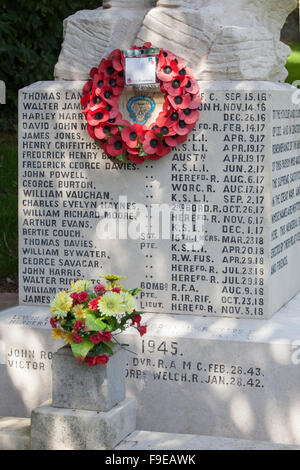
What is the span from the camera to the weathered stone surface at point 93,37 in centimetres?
628

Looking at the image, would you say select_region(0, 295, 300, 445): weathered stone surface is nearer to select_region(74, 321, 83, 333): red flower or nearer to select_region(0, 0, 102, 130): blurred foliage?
select_region(74, 321, 83, 333): red flower

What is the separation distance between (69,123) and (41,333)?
4.79 feet

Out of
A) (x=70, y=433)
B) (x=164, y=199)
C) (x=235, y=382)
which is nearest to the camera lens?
(x=70, y=433)

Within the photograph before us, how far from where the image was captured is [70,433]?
15.3 ft

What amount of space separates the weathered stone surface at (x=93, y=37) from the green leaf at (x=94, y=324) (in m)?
2.26

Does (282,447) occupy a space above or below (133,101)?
below

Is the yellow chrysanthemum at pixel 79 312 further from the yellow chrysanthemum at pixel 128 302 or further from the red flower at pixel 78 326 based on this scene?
the yellow chrysanthemum at pixel 128 302

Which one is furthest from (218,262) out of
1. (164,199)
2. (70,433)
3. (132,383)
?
(70,433)

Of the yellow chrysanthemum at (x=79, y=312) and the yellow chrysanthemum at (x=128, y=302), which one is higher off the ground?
the yellow chrysanthemum at (x=128, y=302)

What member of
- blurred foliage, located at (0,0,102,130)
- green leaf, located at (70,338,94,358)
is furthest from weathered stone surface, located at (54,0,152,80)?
blurred foliage, located at (0,0,102,130)

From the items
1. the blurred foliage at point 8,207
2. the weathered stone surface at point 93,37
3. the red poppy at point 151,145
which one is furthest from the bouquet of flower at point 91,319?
the blurred foliage at point 8,207

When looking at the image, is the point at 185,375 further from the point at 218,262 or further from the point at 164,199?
the point at 164,199

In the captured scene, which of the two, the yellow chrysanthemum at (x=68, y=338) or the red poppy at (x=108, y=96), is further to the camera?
the red poppy at (x=108, y=96)

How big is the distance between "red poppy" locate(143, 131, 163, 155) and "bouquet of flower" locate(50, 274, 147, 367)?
1.43 meters
